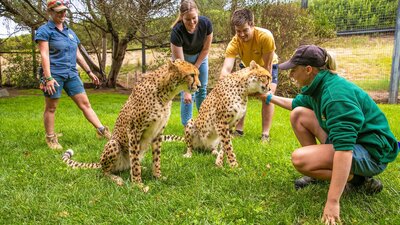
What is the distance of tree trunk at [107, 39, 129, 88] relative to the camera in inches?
427

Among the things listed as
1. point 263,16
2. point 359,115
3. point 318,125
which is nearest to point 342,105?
point 359,115

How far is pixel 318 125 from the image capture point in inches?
118

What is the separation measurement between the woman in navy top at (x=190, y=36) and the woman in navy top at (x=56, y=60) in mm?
1262

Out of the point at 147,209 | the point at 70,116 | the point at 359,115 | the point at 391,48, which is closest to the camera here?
the point at 359,115

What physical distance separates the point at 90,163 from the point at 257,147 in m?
1.87

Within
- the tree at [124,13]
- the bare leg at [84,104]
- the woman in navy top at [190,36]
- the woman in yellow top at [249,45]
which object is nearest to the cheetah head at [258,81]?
the woman in yellow top at [249,45]

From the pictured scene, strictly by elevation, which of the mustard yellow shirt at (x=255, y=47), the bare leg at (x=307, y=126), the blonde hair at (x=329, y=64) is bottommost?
the bare leg at (x=307, y=126)

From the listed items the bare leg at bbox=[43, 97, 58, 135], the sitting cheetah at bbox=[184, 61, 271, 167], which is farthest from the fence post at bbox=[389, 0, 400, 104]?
the bare leg at bbox=[43, 97, 58, 135]

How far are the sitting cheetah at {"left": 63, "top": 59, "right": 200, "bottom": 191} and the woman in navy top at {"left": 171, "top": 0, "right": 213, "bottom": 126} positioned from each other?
3.20 feet

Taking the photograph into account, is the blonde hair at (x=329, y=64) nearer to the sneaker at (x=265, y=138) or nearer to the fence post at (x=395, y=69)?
the sneaker at (x=265, y=138)

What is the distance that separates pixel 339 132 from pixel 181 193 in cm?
135

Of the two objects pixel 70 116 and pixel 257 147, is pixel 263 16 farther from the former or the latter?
pixel 257 147

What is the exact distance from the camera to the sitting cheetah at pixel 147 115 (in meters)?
3.20

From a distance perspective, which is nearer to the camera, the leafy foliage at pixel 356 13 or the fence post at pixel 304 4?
the leafy foliage at pixel 356 13
